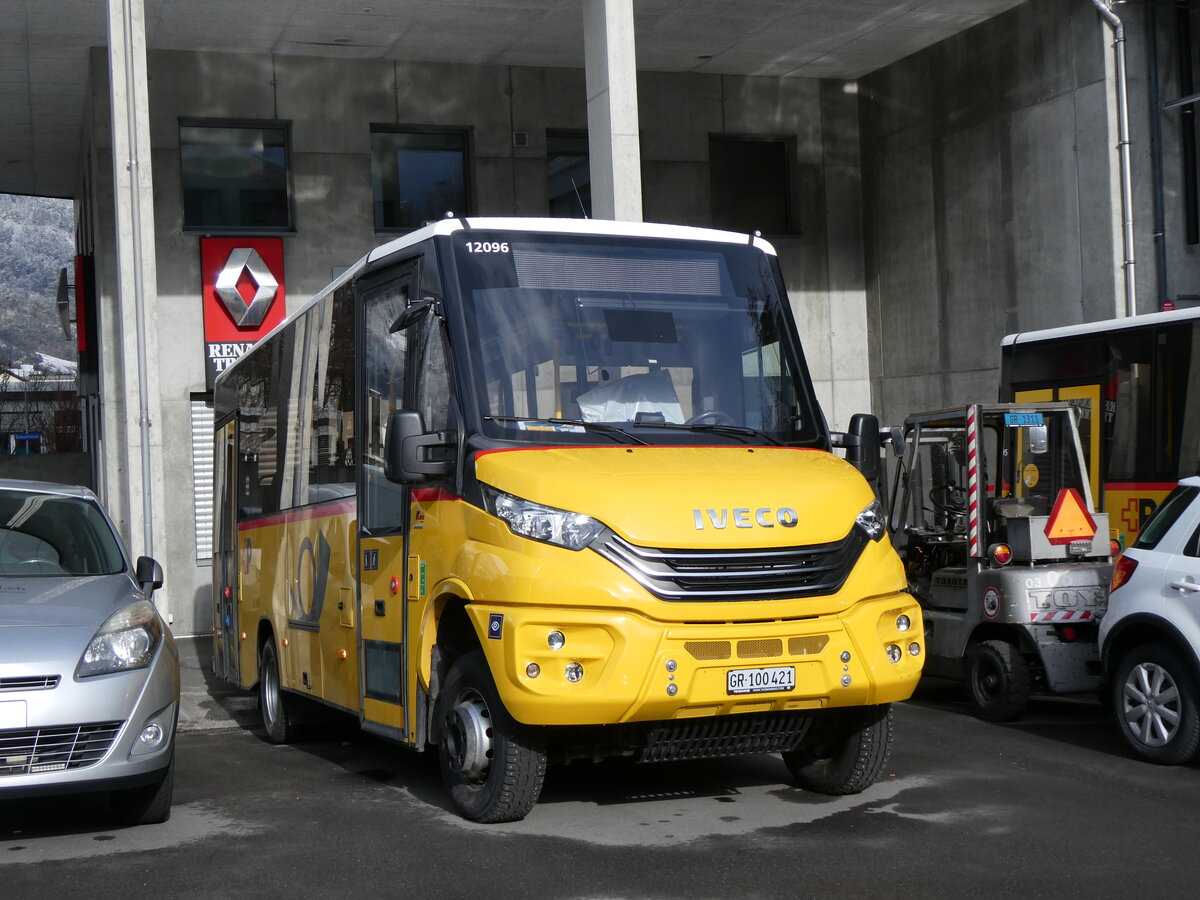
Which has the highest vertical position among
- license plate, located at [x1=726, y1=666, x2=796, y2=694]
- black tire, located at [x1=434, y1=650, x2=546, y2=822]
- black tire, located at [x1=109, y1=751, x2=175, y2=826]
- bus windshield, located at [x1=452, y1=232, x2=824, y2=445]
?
bus windshield, located at [x1=452, y1=232, x2=824, y2=445]

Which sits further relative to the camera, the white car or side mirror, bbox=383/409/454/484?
the white car

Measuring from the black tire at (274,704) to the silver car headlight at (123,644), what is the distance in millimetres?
3307

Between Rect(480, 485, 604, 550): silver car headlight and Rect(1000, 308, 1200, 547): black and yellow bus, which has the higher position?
Rect(1000, 308, 1200, 547): black and yellow bus

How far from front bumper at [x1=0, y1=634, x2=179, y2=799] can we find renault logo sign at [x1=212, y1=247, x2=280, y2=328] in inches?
512

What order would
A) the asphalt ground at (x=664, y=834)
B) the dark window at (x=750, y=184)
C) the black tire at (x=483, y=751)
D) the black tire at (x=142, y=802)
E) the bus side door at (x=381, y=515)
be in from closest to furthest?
the asphalt ground at (x=664, y=834) → the black tire at (x=483, y=751) → the black tire at (x=142, y=802) → the bus side door at (x=381, y=515) → the dark window at (x=750, y=184)

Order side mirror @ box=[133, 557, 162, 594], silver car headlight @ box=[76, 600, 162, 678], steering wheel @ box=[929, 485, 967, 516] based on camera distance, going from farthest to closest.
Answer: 1. steering wheel @ box=[929, 485, 967, 516]
2. side mirror @ box=[133, 557, 162, 594]
3. silver car headlight @ box=[76, 600, 162, 678]

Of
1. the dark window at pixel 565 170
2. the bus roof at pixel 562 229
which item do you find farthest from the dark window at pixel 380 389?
the dark window at pixel 565 170

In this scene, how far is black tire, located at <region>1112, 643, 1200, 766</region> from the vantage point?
8.54 meters

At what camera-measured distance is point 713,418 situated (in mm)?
7660

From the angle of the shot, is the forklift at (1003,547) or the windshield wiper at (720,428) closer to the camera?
the windshield wiper at (720,428)

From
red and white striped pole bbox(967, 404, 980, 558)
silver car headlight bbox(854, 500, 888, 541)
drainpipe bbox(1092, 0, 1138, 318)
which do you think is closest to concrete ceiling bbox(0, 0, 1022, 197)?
drainpipe bbox(1092, 0, 1138, 318)

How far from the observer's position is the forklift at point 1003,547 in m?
10.5

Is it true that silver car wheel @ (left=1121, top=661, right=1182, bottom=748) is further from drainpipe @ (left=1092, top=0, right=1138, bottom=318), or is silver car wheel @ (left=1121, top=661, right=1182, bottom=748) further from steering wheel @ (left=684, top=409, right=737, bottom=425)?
drainpipe @ (left=1092, top=0, right=1138, bottom=318)

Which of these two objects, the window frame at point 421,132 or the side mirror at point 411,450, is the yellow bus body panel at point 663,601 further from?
the window frame at point 421,132
